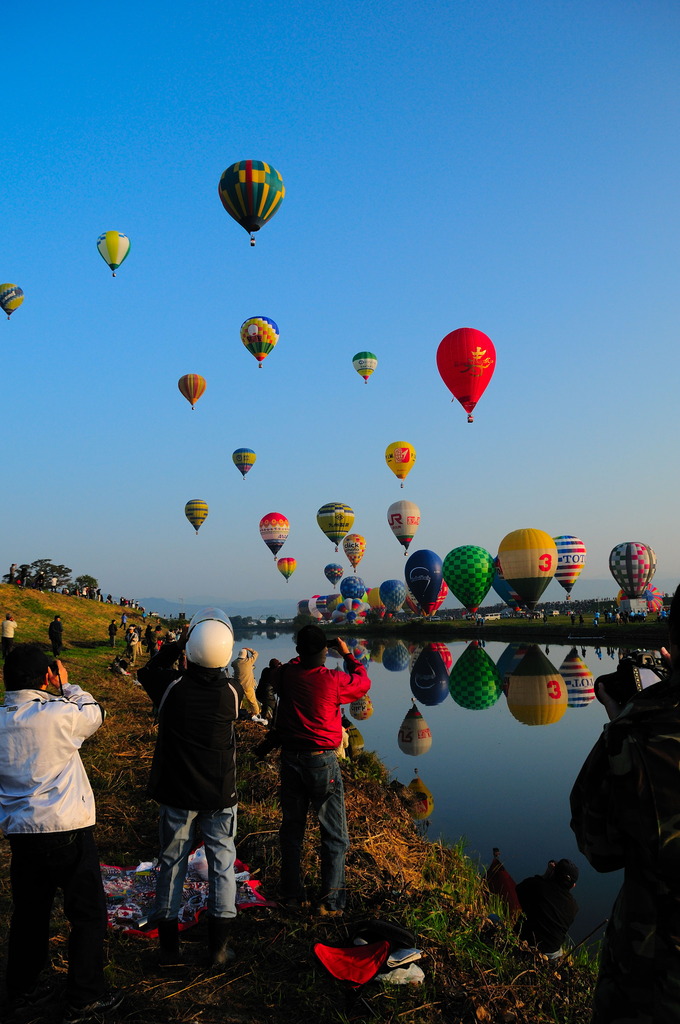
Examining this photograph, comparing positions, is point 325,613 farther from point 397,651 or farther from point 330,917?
point 330,917

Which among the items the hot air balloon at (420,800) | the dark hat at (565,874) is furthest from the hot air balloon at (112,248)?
the dark hat at (565,874)

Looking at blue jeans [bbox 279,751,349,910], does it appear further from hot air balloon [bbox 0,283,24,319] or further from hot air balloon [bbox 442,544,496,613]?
hot air balloon [bbox 0,283,24,319]

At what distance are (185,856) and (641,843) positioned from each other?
3058mm

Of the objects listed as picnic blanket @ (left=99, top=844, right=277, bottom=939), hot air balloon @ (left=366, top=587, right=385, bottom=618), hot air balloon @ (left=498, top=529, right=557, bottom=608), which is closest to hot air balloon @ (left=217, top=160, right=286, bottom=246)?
picnic blanket @ (left=99, top=844, right=277, bottom=939)

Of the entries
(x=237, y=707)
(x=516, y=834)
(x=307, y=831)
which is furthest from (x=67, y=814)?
(x=516, y=834)

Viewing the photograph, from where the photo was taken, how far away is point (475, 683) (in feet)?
94.1

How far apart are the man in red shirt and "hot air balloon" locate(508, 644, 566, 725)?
1680 cm

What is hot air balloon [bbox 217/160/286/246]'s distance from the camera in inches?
1065

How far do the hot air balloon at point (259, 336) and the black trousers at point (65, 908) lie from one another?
36857 millimetres

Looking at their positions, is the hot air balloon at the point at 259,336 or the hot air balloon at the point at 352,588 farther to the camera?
the hot air balloon at the point at 352,588

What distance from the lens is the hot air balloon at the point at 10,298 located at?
48.5 m

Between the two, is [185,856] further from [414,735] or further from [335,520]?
[335,520]

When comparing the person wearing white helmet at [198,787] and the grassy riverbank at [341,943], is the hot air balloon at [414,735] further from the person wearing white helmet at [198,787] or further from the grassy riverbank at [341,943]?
the person wearing white helmet at [198,787]

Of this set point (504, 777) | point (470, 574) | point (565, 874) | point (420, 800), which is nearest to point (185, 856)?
point (565, 874)
